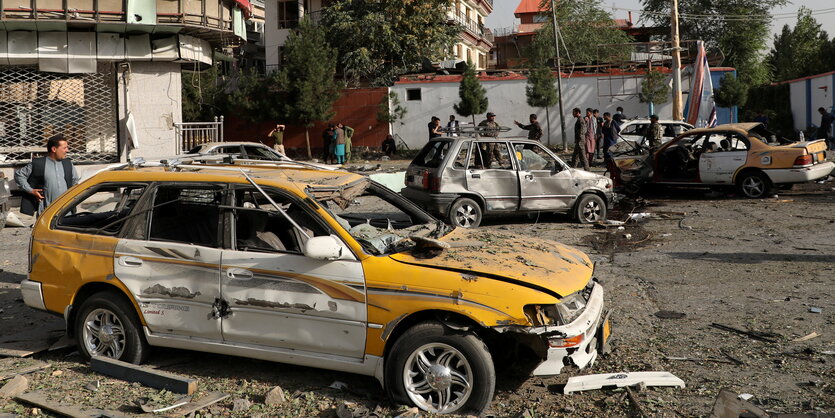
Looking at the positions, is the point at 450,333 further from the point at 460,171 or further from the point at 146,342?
the point at 460,171

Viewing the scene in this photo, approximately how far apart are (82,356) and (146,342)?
68 cm

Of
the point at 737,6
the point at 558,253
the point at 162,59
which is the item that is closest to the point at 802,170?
the point at 558,253

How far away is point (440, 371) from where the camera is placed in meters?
4.70

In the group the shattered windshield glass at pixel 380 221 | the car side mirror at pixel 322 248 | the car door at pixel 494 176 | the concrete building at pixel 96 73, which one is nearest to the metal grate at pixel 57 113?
the concrete building at pixel 96 73

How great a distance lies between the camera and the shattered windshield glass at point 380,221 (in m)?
5.23

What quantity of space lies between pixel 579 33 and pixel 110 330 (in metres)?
54.5

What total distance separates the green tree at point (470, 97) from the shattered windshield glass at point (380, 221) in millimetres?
28782

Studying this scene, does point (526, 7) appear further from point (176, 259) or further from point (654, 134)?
point (176, 259)

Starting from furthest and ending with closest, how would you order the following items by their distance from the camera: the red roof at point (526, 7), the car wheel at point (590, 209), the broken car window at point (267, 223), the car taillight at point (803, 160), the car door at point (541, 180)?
the red roof at point (526, 7)
the car taillight at point (803, 160)
the car wheel at point (590, 209)
the car door at point (541, 180)
the broken car window at point (267, 223)

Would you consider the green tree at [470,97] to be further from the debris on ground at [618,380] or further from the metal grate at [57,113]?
the debris on ground at [618,380]

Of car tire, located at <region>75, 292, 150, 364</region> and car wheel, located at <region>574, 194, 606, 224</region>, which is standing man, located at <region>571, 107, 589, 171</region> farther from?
car tire, located at <region>75, 292, 150, 364</region>

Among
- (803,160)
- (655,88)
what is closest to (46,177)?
(803,160)

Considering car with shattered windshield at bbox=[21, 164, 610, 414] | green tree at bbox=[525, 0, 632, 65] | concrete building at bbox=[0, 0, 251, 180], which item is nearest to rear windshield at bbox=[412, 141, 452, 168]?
car with shattered windshield at bbox=[21, 164, 610, 414]

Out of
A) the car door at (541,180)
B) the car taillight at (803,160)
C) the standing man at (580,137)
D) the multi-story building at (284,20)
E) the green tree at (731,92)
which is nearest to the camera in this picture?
the car door at (541,180)
